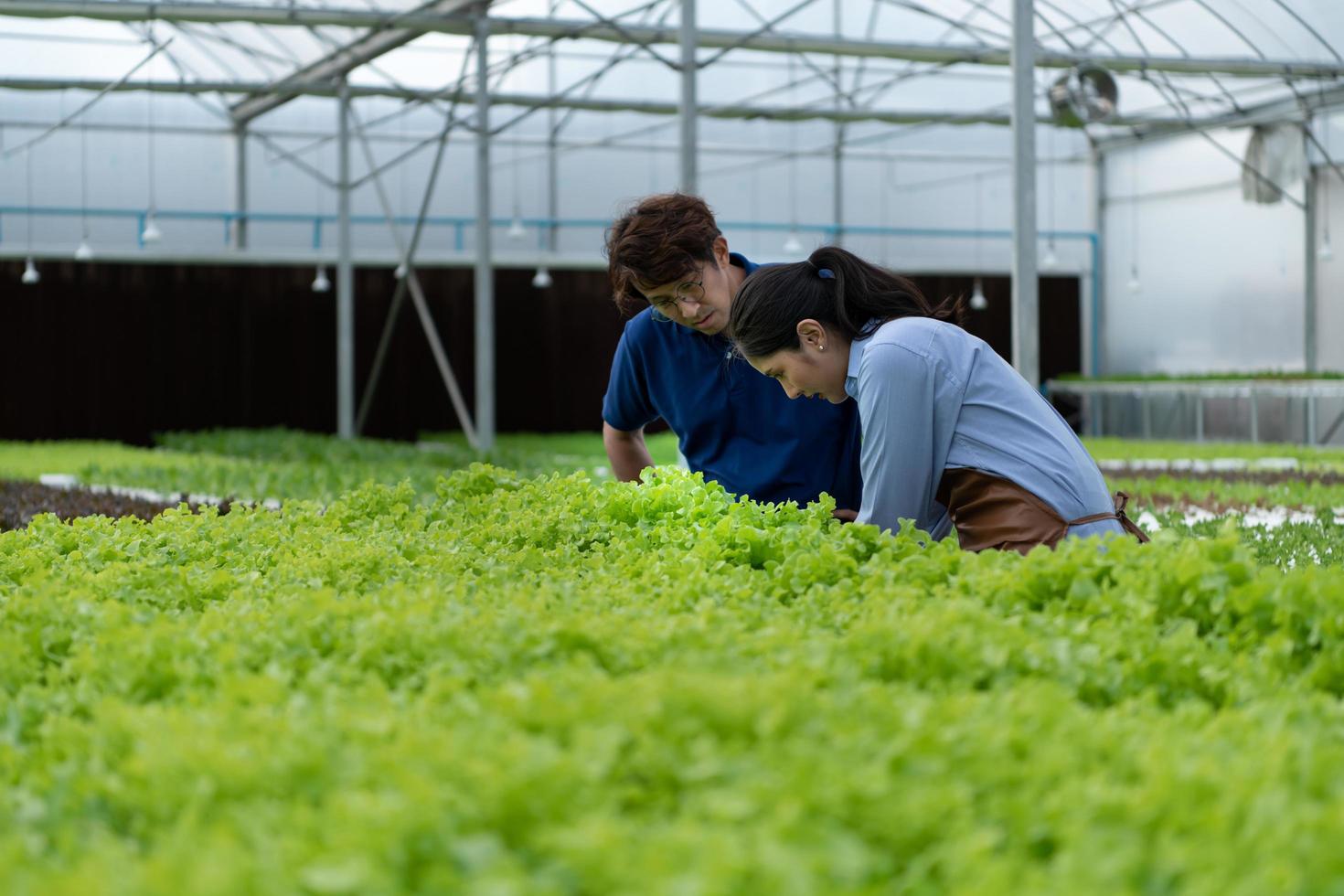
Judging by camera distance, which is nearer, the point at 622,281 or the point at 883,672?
the point at 883,672

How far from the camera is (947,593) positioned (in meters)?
2.80

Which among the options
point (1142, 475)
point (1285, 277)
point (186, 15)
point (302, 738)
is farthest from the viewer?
A: point (1285, 277)

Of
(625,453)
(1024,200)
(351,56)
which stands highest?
(351,56)

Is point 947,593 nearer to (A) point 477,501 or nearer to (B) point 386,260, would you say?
(A) point 477,501

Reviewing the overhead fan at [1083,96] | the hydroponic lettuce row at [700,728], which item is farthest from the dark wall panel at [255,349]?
the hydroponic lettuce row at [700,728]

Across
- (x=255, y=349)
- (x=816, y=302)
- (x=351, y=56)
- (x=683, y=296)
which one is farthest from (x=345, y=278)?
(x=816, y=302)

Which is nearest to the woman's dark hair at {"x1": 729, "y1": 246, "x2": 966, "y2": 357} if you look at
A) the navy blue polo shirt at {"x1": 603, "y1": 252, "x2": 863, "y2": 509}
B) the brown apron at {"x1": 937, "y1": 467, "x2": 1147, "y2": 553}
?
the brown apron at {"x1": 937, "y1": 467, "x2": 1147, "y2": 553}

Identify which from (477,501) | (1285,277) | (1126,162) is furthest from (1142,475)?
(1126,162)

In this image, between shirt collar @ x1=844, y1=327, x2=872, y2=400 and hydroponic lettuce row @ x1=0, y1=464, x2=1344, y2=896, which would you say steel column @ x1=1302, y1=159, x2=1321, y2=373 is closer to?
shirt collar @ x1=844, y1=327, x2=872, y2=400

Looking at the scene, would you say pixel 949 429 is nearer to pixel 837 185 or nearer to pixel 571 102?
pixel 571 102

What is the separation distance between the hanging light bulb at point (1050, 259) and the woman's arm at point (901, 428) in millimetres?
21861

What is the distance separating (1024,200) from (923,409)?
235 inches

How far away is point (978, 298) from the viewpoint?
24703mm

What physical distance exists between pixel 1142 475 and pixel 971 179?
16.1m
